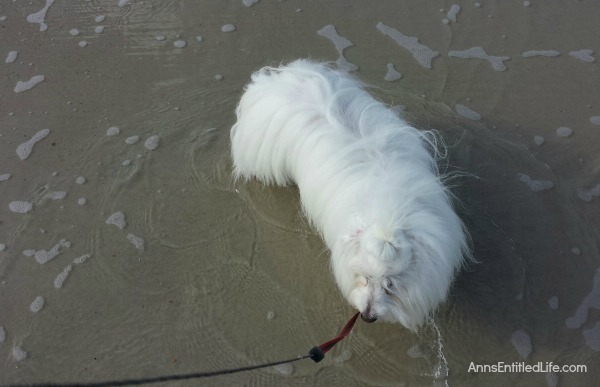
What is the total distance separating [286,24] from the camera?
16.3 ft

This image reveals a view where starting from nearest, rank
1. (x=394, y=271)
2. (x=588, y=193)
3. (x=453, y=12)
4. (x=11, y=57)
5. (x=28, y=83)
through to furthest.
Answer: (x=394, y=271), (x=588, y=193), (x=28, y=83), (x=11, y=57), (x=453, y=12)

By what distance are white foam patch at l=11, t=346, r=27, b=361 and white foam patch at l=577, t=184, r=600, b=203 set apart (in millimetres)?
3906

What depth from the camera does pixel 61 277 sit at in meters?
3.27

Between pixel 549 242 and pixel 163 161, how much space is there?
2899 mm

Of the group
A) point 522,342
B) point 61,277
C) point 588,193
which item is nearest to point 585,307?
point 522,342

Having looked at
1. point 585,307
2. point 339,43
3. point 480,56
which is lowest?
point 585,307

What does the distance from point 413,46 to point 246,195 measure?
7.65 ft

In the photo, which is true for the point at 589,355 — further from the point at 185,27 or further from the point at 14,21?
the point at 14,21

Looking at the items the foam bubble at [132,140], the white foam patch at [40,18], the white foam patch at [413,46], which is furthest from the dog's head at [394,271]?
the white foam patch at [40,18]

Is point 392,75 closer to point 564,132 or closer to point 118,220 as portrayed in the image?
point 564,132

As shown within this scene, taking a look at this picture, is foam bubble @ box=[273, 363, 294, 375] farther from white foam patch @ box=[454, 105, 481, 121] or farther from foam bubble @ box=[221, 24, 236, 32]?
foam bubble @ box=[221, 24, 236, 32]

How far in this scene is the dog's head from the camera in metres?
2.38

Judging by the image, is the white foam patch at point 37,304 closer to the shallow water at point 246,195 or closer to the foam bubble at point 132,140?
the shallow water at point 246,195

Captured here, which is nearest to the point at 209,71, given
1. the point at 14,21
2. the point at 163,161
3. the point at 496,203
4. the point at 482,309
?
the point at 163,161
